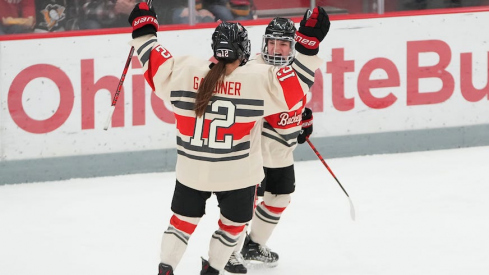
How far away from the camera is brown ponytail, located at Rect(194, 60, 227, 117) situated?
348cm

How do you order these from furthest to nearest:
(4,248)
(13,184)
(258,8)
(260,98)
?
(258,8) < (13,184) < (4,248) < (260,98)

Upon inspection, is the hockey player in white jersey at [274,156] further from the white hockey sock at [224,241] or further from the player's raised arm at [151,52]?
the player's raised arm at [151,52]

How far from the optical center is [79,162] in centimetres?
599

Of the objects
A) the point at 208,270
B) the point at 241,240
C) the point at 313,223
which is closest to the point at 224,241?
the point at 208,270

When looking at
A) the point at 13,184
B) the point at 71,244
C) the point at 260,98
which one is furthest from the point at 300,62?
the point at 13,184

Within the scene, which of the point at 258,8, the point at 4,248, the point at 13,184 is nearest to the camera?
the point at 4,248

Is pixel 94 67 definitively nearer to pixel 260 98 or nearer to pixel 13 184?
pixel 13 184

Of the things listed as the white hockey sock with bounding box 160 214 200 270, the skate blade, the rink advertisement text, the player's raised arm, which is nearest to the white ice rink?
the skate blade

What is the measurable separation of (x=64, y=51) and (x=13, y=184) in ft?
2.75

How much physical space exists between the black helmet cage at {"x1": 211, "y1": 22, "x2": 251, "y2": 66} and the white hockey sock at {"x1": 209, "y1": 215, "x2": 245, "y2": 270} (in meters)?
0.61

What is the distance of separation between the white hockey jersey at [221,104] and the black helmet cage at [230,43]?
6 cm

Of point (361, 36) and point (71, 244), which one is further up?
point (361, 36)

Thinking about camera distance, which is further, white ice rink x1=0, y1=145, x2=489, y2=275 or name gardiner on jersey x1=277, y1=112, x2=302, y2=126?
white ice rink x1=0, y1=145, x2=489, y2=275

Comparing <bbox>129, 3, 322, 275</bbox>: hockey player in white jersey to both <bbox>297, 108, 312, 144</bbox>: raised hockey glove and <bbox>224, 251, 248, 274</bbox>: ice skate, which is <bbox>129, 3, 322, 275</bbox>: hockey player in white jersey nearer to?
<bbox>224, 251, 248, 274</bbox>: ice skate
